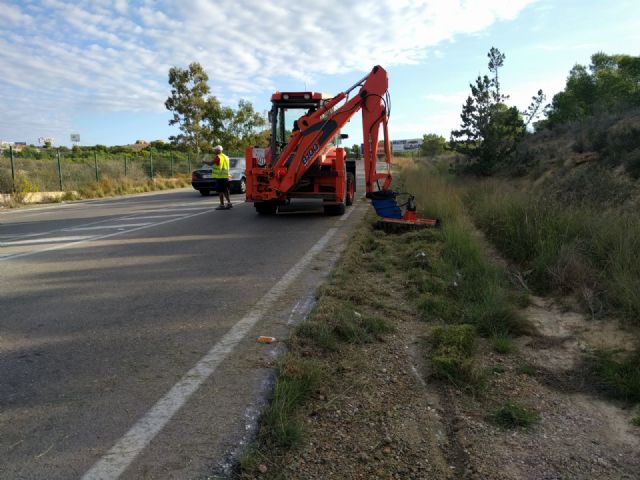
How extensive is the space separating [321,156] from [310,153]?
2.44 ft

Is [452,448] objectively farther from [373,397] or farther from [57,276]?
[57,276]

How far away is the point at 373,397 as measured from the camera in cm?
318

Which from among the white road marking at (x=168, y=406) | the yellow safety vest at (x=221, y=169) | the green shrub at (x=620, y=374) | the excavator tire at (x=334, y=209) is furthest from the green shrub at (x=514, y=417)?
the yellow safety vest at (x=221, y=169)

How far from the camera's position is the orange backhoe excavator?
10.1 m

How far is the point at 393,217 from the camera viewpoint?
9.80 m

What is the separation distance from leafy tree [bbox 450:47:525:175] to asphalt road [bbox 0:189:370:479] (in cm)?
1224

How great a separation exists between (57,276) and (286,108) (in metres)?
7.92

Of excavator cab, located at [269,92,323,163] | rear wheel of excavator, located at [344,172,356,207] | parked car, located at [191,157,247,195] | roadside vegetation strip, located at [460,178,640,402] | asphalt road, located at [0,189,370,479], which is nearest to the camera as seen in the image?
asphalt road, located at [0,189,370,479]

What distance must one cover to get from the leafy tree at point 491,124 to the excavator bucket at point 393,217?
10.3m

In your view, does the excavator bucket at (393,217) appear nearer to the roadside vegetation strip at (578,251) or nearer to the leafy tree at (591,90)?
the roadside vegetation strip at (578,251)

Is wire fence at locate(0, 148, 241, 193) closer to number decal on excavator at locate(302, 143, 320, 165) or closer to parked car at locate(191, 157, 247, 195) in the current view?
parked car at locate(191, 157, 247, 195)

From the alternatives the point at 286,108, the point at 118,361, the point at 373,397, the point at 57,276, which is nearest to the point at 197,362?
the point at 118,361

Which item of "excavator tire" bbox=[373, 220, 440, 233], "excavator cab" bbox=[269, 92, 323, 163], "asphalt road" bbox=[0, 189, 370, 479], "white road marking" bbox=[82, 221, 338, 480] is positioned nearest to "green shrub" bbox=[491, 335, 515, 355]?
"asphalt road" bbox=[0, 189, 370, 479]

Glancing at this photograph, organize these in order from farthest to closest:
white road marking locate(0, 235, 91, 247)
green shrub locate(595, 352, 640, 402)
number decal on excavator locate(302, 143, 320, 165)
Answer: number decal on excavator locate(302, 143, 320, 165) < white road marking locate(0, 235, 91, 247) < green shrub locate(595, 352, 640, 402)
